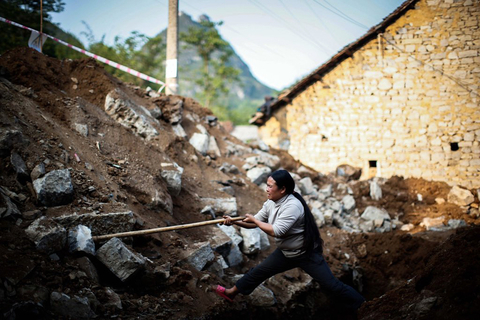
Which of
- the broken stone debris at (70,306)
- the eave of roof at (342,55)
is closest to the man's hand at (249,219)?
the broken stone debris at (70,306)

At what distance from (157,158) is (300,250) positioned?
3.48 meters

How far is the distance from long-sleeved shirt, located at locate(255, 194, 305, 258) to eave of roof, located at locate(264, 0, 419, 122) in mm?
7951

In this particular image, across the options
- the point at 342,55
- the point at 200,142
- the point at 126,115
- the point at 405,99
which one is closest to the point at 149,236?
the point at 126,115

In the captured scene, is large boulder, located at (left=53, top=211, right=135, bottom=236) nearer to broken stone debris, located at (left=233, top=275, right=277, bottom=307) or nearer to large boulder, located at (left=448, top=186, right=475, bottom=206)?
broken stone debris, located at (left=233, top=275, right=277, bottom=307)

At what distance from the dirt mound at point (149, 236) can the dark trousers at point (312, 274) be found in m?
0.34

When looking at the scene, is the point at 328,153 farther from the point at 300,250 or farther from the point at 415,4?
the point at 300,250

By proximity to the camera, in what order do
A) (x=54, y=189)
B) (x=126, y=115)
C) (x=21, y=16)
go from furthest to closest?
(x=21, y=16), (x=126, y=115), (x=54, y=189)

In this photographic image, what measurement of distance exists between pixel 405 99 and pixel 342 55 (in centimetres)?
249

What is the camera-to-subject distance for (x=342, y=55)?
1089 centimetres

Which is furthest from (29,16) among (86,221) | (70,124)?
(86,221)

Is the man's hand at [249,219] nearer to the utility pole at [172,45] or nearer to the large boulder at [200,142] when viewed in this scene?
the large boulder at [200,142]

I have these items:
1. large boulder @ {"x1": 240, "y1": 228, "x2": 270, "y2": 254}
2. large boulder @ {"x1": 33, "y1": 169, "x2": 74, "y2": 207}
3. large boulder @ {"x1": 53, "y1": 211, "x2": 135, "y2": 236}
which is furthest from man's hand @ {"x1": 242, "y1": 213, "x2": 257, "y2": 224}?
large boulder @ {"x1": 33, "y1": 169, "x2": 74, "y2": 207}

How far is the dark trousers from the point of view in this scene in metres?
3.84

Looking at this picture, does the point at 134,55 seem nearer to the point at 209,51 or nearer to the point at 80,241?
the point at 209,51
